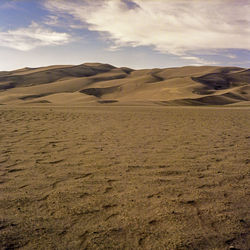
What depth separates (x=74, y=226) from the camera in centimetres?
260

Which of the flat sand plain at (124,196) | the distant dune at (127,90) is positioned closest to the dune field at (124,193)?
the flat sand plain at (124,196)

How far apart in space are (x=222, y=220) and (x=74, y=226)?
5.27ft

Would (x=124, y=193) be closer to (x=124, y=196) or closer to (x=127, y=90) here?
(x=124, y=196)

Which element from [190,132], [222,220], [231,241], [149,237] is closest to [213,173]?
[222,220]

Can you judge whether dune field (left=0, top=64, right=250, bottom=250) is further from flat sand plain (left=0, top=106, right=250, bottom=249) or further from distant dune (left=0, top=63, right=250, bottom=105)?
distant dune (left=0, top=63, right=250, bottom=105)

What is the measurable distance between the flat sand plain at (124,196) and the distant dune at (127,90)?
17547 millimetres

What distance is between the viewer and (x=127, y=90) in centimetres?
4447

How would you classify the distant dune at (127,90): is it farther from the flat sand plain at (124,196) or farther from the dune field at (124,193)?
the flat sand plain at (124,196)

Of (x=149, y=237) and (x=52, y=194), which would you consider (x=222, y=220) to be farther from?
(x=52, y=194)

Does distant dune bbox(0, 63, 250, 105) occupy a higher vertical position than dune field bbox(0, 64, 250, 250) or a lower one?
higher

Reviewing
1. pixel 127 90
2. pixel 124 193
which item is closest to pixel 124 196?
pixel 124 193

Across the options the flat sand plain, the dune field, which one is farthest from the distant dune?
the flat sand plain

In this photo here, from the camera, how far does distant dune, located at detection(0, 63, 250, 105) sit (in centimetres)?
2880

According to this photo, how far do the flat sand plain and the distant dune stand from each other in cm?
1755
